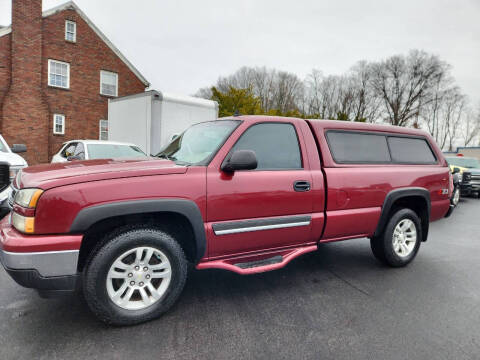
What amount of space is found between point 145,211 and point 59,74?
1911cm

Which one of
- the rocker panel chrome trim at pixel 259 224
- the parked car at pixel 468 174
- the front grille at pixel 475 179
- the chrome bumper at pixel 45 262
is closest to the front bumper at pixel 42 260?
the chrome bumper at pixel 45 262

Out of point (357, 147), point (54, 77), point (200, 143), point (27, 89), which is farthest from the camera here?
point (54, 77)

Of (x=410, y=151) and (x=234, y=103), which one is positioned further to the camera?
(x=234, y=103)

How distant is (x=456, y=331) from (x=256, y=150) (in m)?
2.31

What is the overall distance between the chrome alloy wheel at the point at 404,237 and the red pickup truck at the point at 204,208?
0.14ft

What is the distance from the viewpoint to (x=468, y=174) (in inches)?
477

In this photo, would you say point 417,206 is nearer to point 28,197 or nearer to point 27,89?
point 28,197

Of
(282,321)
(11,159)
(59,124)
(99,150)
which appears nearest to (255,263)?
(282,321)

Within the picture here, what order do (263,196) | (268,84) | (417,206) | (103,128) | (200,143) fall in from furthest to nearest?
(268,84), (103,128), (417,206), (200,143), (263,196)

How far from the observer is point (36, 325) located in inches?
104

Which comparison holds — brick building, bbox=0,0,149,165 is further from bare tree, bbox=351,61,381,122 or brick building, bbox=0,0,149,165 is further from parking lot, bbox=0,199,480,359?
bare tree, bbox=351,61,381,122

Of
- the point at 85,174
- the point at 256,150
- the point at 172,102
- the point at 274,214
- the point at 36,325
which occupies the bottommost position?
the point at 36,325

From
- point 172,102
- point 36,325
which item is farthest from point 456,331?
point 172,102

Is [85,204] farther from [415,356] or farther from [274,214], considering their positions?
[415,356]
